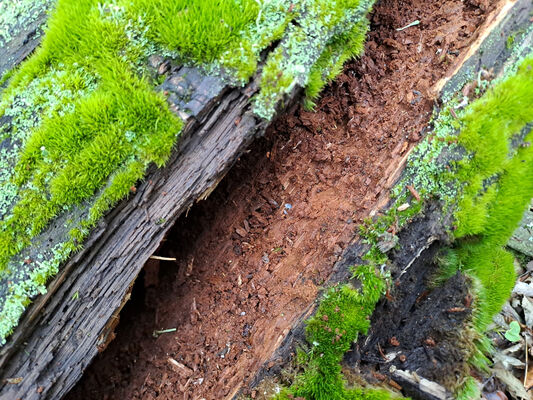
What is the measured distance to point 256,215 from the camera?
11.1 ft

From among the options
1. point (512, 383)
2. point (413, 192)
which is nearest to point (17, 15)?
point (413, 192)

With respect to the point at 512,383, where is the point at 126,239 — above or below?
above

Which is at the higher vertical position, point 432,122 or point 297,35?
point 297,35

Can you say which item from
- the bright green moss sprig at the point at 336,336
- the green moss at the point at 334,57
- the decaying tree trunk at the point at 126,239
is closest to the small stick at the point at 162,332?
the decaying tree trunk at the point at 126,239

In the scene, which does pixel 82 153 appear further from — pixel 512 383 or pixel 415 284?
pixel 512 383

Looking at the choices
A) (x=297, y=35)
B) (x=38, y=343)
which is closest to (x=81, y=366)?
(x=38, y=343)

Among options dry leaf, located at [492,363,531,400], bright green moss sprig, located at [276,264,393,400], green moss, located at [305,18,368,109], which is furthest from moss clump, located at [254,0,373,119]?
dry leaf, located at [492,363,531,400]

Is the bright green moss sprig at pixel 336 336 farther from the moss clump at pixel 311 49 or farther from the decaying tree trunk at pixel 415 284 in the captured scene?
the moss clump at pixel 311 49

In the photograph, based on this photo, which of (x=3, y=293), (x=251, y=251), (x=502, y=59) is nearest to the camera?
(x=3, y=293)

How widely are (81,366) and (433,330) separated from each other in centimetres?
255

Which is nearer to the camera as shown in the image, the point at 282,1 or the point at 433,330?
the point at 282,1

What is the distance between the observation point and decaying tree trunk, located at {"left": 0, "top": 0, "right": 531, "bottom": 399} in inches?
107

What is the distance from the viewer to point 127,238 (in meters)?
2.82

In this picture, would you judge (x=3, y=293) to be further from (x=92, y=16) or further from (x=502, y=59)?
(x=502, y=59)
